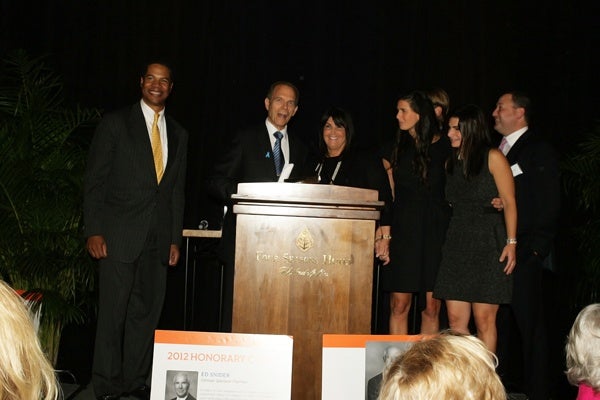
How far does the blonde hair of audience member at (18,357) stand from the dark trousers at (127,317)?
2.83 metres

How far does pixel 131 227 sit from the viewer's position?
158 inches

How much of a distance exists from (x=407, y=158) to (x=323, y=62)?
1545mm

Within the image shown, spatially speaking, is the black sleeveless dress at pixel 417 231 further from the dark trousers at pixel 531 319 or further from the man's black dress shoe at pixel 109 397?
the man's black dress shoe at pixel 109 397

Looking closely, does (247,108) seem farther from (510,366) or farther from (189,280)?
(510,366)

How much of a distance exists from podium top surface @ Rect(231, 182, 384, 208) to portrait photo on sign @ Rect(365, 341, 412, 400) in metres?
0.80

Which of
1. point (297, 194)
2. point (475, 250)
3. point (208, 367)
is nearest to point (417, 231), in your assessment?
point (475, 250)

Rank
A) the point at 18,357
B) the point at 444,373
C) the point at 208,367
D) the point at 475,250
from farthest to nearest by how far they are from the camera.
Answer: the point at 475,250, the point at 208,367, the point at 444,373, the point at 18,357

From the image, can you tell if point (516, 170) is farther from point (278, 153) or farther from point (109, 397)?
point (109, 397)

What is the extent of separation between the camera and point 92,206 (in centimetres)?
402

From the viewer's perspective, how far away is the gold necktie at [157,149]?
13.6 ft

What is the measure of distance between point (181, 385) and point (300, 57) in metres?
3.53

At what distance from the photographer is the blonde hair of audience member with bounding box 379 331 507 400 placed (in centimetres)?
134

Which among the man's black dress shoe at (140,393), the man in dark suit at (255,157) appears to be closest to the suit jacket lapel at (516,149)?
the man in dark suit at (255,157)

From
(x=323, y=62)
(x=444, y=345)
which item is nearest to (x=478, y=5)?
(x=323, y=62)
